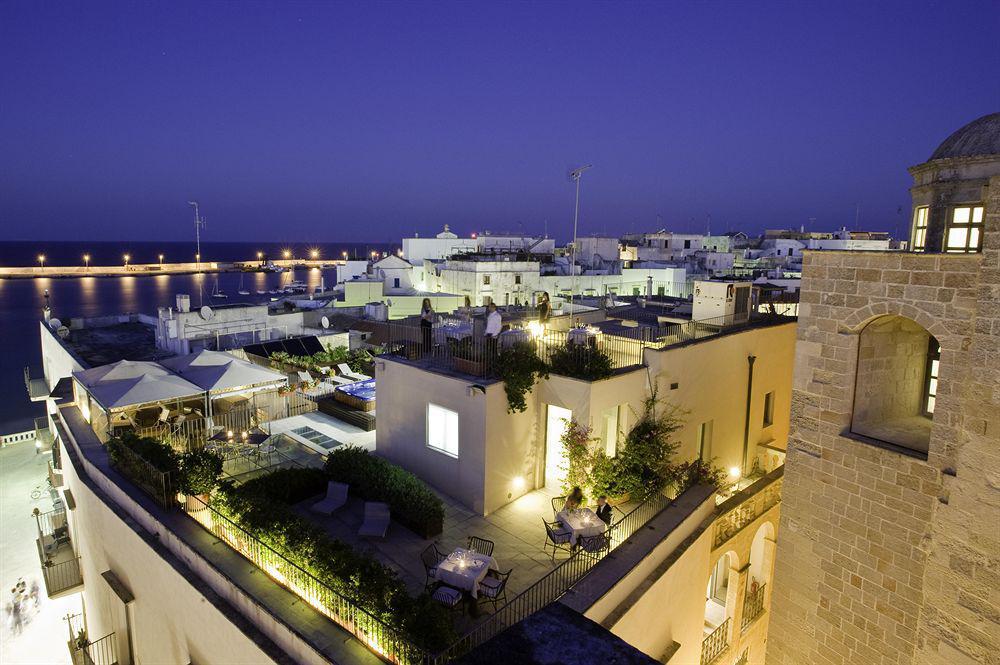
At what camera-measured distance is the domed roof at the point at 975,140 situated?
33.3ft

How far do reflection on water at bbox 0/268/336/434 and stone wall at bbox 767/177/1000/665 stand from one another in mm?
34178

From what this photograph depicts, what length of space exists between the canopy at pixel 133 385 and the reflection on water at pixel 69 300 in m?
19.0

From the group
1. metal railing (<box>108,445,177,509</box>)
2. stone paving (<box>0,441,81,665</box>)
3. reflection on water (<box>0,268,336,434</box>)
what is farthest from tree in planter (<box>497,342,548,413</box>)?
reflection on water (<box>0,268,336,434</box>)

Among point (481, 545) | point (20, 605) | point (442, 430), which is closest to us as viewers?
point (481, 545)

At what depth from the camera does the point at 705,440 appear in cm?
1497

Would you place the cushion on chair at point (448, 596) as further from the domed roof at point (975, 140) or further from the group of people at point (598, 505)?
the domed roof at point (975, 140)

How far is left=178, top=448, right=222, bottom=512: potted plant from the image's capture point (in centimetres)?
1114

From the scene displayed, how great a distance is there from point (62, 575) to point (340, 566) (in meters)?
14.0

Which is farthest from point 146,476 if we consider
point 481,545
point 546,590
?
point 546,590

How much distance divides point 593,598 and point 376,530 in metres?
4.24

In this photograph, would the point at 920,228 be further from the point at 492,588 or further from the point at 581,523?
the point at 492,588

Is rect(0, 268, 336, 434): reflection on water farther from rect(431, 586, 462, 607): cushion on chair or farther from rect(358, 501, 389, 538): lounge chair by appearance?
rect(431, 586, 462, 607): cushion on chair

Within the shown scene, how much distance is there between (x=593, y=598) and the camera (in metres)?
8.32

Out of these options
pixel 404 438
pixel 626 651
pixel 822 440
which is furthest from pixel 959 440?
pixel 404 438
